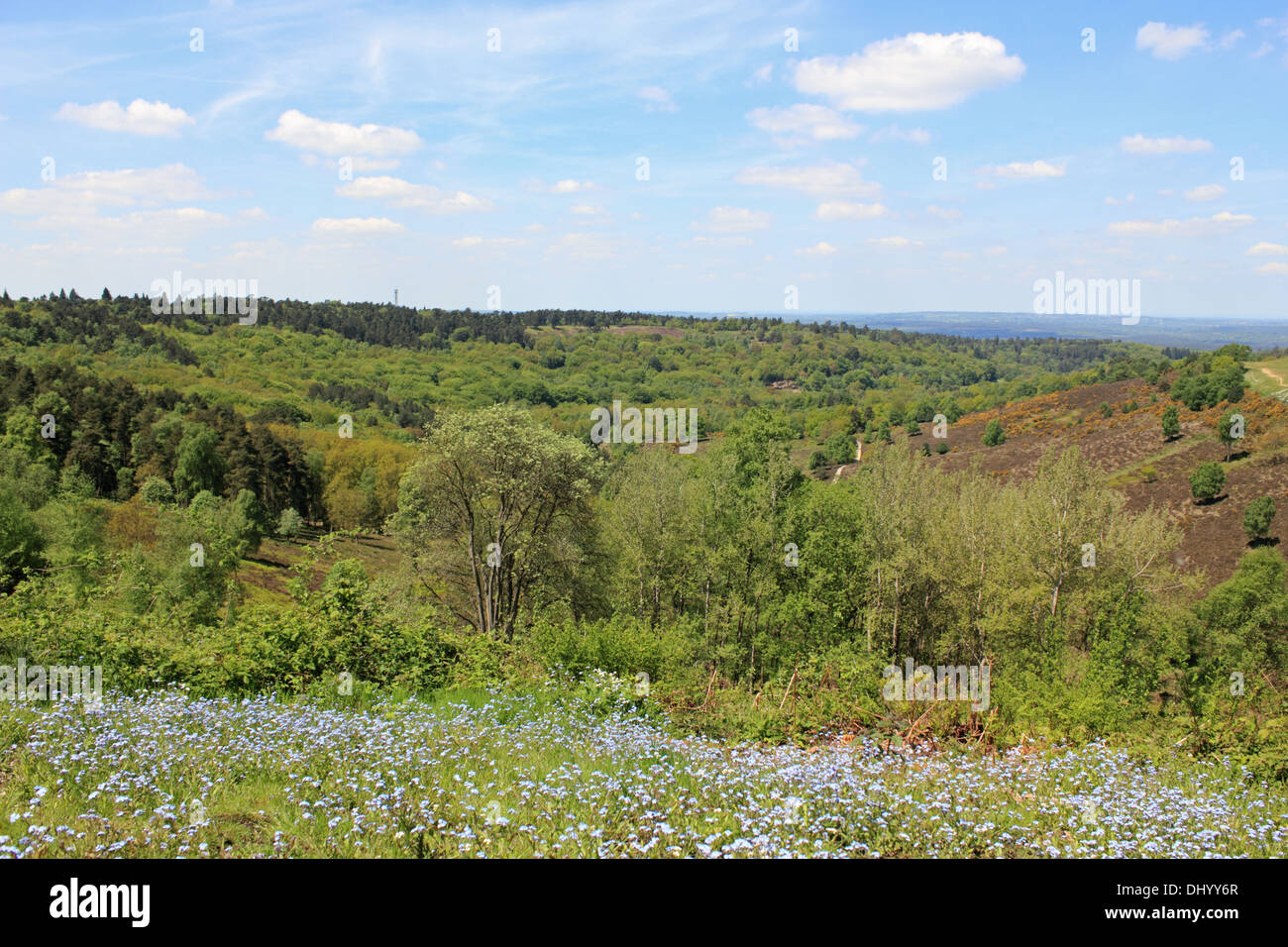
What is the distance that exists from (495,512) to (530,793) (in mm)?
20412

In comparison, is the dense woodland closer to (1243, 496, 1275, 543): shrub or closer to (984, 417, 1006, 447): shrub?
(1243, 496, 1275, 543): shrub

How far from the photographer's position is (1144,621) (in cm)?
2212

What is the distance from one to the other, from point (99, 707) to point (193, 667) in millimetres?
2020

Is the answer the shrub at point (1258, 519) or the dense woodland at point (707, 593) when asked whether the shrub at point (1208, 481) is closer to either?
the shrub at point (1258, 519)

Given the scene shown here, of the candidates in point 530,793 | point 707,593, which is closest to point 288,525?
point 707,593

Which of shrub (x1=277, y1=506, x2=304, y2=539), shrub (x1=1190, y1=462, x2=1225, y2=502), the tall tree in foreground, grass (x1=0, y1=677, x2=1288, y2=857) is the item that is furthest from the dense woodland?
shrub (x1=1190, y1=462, x2=1225, y2=502)

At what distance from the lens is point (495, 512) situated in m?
25.5

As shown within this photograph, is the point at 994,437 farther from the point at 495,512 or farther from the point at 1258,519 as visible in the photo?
the point at 495,512

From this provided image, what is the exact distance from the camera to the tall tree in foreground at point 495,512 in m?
23.9

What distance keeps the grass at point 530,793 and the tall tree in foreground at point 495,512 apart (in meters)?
16.4

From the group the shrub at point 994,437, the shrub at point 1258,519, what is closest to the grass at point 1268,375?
the shrub at point 994,437

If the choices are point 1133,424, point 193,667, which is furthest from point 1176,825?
point 1133,424

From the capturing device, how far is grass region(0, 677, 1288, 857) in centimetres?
480

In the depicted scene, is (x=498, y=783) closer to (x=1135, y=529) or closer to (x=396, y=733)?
(x=396, y=733)
